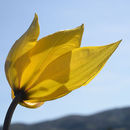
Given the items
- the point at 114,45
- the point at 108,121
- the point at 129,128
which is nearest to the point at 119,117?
the point at 108,121

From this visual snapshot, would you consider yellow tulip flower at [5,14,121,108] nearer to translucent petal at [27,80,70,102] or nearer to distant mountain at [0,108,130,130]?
translucent petal at [27,80,70,102]

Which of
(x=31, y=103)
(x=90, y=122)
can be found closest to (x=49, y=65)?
(x=31, y=103)

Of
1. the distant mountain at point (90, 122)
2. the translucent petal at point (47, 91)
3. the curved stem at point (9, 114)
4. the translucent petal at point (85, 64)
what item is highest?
the translucent petal at point (85, 64)

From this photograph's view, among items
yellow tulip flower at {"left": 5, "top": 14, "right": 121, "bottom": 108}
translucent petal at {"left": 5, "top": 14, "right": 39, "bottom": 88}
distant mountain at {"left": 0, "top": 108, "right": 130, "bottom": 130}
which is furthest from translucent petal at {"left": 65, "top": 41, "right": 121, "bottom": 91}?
distant mountain at {"left": 0, "top": 108, "right": 130, "bottom": 130}

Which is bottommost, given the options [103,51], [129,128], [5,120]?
[129,128]

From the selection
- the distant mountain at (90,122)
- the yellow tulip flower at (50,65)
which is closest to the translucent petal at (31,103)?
the yellow tulip flower at (50,65)

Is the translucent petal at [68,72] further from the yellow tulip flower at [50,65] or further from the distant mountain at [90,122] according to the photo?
the distant mountain at [90,122]

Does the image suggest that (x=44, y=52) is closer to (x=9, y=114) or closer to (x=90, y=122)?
(x=9, y=114)

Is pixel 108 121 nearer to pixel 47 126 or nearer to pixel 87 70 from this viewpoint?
pixel 47 126
